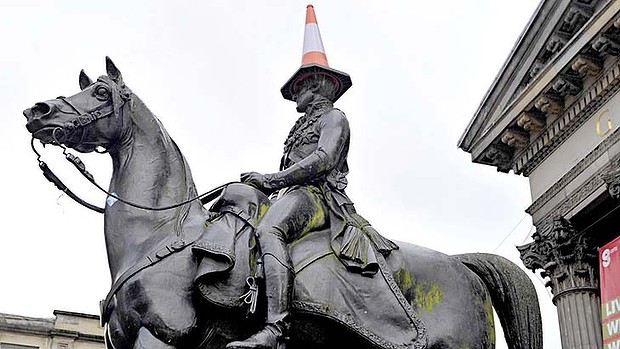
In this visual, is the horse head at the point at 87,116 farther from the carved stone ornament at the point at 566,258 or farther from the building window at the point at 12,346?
the building window at the point at 12,346

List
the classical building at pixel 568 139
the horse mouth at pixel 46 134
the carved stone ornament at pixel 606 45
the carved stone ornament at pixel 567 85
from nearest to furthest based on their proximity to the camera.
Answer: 1. the horse mouth at pixel 46 134
2. the carved stone ornament at pixel 606 45
3. the classical building at pixel 568 139
4. the carved stone ornament at pixel 567 85

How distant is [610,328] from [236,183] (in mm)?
22938

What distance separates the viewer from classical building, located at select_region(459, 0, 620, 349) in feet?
101

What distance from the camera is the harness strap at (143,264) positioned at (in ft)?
27.2

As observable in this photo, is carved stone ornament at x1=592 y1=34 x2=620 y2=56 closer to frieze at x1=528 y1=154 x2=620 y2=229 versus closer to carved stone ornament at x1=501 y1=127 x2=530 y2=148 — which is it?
frieze at x1=528 y1=154 x2=620 y2=229

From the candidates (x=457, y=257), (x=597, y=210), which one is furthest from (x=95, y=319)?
(x=457, y=257)

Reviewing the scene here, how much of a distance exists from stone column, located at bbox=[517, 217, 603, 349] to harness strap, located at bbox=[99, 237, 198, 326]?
82.2ft

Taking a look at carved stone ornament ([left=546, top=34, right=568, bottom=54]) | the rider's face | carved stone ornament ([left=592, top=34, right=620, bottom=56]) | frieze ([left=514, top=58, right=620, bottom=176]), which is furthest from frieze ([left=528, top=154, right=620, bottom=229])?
the rider's face

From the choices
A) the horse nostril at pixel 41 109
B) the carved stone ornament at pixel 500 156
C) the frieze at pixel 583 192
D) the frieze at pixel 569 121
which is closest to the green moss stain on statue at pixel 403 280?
the horse nostril at pixel 41 109

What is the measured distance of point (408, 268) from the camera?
9.11 meters

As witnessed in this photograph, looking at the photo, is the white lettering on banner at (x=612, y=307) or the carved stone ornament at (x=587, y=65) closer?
the white lettering on banner at (x=612, y=307)

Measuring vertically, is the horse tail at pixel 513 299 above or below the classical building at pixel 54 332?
below

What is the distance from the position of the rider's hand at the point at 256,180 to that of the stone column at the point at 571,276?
80.4ft

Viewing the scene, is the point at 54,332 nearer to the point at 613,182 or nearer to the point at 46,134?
the point at 613,182
